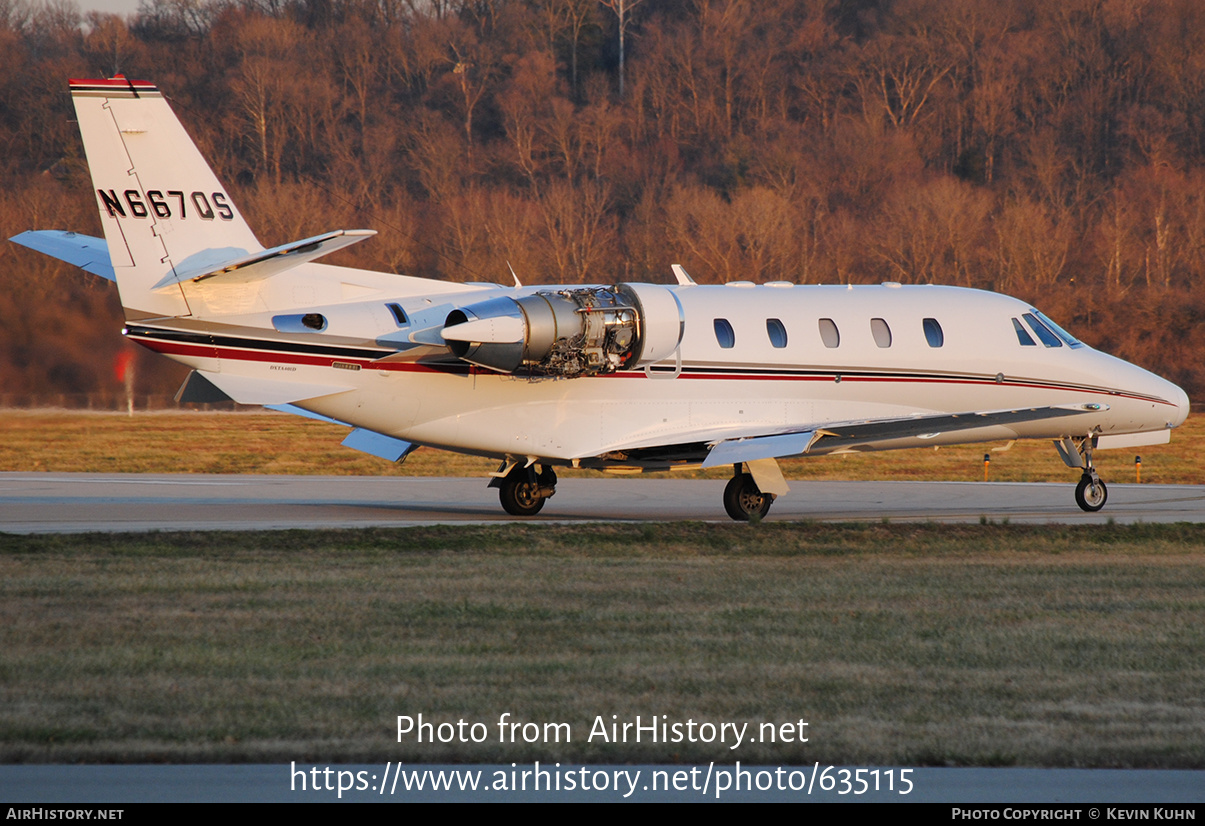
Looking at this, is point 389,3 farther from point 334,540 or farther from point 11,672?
point 11,672

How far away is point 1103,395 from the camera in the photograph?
22797 millimetres

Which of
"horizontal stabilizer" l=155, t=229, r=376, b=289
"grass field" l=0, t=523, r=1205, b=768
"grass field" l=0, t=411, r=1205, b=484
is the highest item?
"horizontal stabilizer" l=155, t=229, r=376, b=289

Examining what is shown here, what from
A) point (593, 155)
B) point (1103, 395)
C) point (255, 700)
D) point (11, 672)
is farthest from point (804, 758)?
point (593, 155)

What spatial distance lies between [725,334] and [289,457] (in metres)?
18.1

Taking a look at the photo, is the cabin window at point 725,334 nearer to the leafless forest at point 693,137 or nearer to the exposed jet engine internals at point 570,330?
the exposed jet engine internals at point 570,330

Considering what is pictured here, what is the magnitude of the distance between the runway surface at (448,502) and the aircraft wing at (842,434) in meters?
1.53

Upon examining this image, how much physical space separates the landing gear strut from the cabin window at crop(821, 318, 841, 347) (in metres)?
2.35

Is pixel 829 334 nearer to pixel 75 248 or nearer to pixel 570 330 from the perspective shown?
pixel 570 330

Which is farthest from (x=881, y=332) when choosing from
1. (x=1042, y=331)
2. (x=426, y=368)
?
(x=426, y=368)

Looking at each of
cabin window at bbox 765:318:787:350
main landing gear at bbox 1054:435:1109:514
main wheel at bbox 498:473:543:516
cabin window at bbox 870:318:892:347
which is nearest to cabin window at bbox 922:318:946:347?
cabin window at bbox 870:318:892:347

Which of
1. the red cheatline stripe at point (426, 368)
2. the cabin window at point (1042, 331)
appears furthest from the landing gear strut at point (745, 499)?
the cabin window at point (1042, 331)

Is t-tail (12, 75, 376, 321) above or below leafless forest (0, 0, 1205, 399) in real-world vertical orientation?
below

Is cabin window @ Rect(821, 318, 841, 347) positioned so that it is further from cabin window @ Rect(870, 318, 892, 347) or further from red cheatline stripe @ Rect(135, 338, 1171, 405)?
cabin window @ Rect(870, 318, 892, 347)

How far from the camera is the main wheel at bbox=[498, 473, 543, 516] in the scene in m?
21.6
